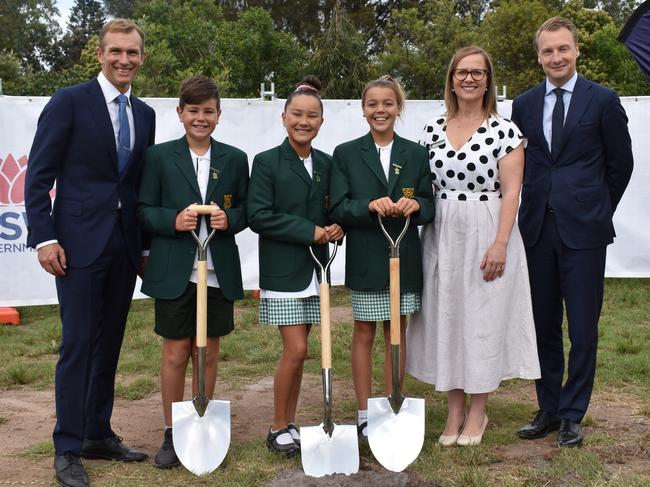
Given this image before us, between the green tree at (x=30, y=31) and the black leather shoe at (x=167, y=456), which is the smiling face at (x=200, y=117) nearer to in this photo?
the black leather shoe at (x=167, y=456)

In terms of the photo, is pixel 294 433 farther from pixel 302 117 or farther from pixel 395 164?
pixel 302 117

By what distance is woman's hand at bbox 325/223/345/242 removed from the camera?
13.4ft

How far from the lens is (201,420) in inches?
157

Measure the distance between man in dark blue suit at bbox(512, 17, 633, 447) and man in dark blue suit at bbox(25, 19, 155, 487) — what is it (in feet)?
6.93

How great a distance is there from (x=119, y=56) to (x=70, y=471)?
1.98 metres

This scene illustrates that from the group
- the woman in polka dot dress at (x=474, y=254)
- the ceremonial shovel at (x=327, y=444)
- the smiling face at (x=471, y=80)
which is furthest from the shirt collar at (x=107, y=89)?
the smiling face at (x=471, y=80)

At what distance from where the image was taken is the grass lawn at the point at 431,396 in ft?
12.8

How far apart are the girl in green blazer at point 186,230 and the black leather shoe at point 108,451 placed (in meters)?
0.17

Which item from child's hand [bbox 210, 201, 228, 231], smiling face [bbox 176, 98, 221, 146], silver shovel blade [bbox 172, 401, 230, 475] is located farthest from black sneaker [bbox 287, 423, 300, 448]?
smiling face [bbox 176, 98, 221, 146]

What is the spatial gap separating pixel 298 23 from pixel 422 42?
15908 millimetres

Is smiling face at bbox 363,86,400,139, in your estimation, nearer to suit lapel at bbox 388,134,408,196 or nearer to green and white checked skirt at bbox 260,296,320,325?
suit lapel at bbox 388,134,408,196

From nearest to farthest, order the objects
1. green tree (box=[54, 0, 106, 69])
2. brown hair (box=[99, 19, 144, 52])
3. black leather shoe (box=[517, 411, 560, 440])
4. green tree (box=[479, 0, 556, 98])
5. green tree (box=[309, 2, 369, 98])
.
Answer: brown hair (box=[99, 19, 144, 52]) < black leather shoe (box=[517, 411, 560, 440]) < green tree (box=[309, 2, 369, 98]) < green tree (box=[479, 0, 556, 98]) < green tree (box=[54, 0, 106, 69])

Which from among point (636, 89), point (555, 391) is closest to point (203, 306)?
point (555, 391)

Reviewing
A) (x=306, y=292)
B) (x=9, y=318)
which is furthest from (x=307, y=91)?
(x=9, y=318)
